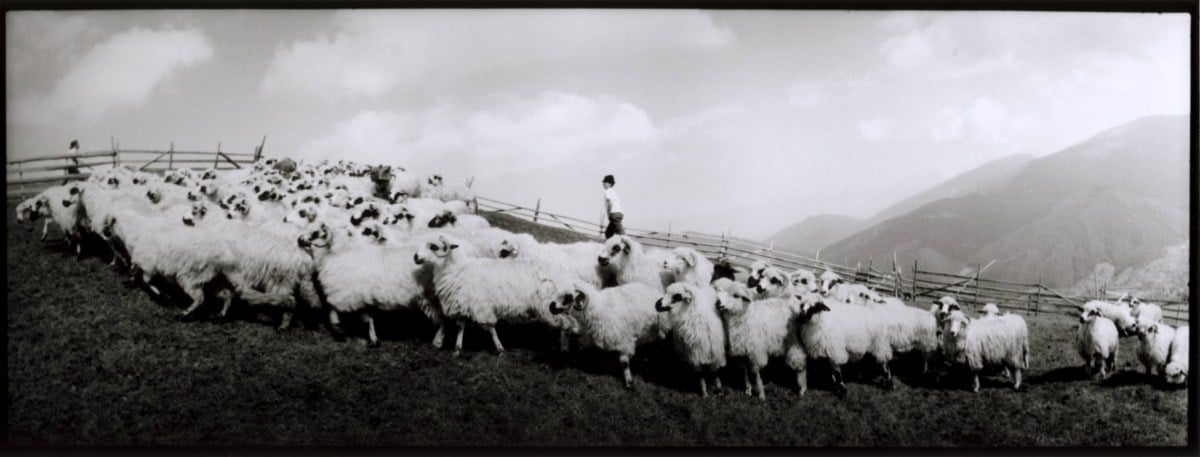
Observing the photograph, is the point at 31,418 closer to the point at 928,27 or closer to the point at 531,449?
the point at 531,449

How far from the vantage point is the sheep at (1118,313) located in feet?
Answer: 28.5

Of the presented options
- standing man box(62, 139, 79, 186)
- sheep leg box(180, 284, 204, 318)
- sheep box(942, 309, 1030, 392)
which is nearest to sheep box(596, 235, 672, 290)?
sheep box(942, 309, 1030, 392)

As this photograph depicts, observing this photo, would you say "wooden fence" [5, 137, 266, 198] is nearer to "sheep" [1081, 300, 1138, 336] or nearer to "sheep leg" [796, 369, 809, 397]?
"sheep leg" [796, 369, 809, 397]

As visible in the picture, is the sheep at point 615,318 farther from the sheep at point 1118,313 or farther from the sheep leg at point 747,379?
the sheep at point 1118,313

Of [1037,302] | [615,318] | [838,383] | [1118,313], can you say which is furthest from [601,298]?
[1037,302]

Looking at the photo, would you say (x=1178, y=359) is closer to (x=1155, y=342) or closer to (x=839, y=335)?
(x=1155, y=342)

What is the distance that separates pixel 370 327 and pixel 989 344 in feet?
25.1

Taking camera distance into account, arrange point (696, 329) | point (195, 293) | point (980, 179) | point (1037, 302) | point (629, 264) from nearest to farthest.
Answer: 1. point (696, 329)
2. point (195, 293)
3. point (980, 179)
4. point (629, 264)
5. point (1037, 302)

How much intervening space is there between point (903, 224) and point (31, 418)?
12.5 meters

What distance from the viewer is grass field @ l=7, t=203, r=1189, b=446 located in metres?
7.52

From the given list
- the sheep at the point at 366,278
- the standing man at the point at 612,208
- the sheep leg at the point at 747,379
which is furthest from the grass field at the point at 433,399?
the standing man at the point at 612,208

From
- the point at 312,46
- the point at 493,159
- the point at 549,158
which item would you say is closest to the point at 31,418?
the point at 312,46

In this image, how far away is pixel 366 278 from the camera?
8555mm

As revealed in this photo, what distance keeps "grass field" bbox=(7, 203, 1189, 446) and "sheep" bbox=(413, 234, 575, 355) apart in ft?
1.45
